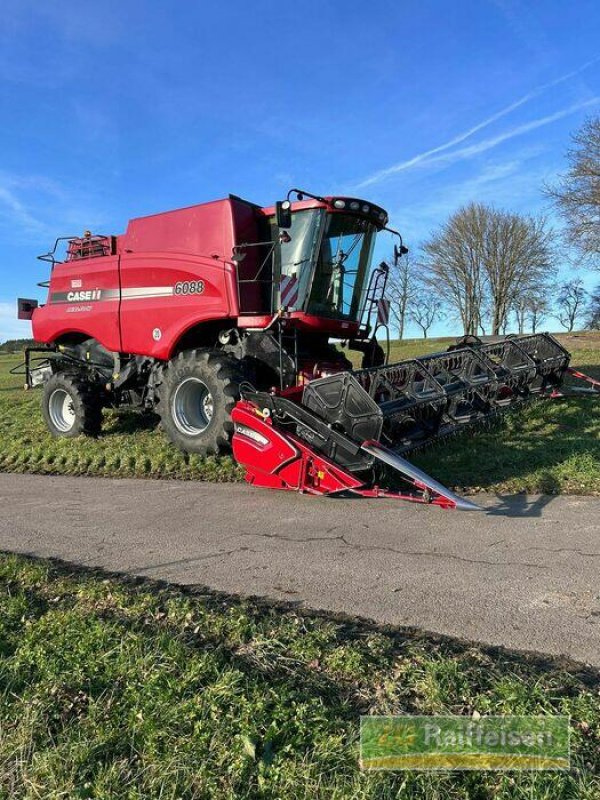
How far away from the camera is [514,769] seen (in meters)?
1.98

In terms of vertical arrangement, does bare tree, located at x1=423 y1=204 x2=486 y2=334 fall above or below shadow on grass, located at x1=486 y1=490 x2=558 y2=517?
above

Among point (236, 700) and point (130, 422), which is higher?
point (130, 422)

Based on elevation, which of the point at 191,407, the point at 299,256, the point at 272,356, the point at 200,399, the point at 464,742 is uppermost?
the point at 299,256

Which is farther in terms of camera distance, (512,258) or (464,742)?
(512,258)

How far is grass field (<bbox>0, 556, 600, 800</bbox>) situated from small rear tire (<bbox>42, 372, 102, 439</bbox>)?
6.47 m

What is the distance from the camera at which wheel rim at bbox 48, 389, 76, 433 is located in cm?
1009

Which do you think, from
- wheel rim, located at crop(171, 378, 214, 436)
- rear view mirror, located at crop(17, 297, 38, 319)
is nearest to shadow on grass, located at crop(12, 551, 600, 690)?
wheel rim, located at crop(171, 378, 214, 436)

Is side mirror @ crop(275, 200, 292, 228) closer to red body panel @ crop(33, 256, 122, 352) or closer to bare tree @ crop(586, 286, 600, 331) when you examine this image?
red body panel @ crop(33, 256, 122, 352)

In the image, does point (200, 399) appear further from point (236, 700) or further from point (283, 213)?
point (236, 700)

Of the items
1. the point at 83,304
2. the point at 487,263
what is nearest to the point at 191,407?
the point at 83,304

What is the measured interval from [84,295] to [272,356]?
4.16 metres

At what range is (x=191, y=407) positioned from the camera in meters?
7.78

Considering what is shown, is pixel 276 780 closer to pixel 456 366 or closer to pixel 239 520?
pixel 239 520

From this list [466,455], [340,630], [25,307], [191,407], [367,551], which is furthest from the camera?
[25,307]
